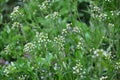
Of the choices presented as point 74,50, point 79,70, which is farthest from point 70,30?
point 79,70

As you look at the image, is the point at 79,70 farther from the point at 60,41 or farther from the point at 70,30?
the point at 70,30

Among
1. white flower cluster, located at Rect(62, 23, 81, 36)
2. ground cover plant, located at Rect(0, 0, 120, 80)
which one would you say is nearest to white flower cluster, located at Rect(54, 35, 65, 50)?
ground cover plant, located at Rect(0, 0, 120, 80)

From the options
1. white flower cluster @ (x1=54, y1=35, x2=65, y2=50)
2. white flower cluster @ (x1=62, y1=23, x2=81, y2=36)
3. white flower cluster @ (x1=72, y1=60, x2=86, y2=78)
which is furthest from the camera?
white flower cluster @ (x1=62, y1=23, x2=81, y2=36)

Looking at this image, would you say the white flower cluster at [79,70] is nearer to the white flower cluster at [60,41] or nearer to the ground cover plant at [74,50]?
the ground cover plant at [74,50]

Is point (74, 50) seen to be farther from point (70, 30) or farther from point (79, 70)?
point (79, 70)

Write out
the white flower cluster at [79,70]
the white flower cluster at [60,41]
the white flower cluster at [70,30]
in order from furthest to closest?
the white flower cluster at [70,30]
the white flower cluster at [60,41]
the white flower cluster at [79,70]

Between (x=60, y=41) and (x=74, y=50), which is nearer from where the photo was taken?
(x=60, y=41)

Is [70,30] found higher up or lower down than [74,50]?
higher up

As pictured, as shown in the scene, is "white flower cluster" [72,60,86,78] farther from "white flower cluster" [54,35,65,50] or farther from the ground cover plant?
"white flower cluster" [54,35,65,50]

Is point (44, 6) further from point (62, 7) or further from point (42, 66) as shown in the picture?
point (62, 7)

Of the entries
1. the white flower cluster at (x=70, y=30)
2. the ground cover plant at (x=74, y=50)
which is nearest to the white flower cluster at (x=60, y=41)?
the ground cover plant at (x=74, y=50)

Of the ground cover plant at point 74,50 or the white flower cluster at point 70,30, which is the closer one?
the ground cover plant at point 74,50

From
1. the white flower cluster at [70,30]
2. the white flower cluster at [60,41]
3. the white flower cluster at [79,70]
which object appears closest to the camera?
the white flower cluster at [79,70]

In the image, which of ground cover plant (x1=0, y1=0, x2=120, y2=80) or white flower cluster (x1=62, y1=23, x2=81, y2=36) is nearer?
ground cover plant (x1=0, y1=0, x2=120, y2=80)
